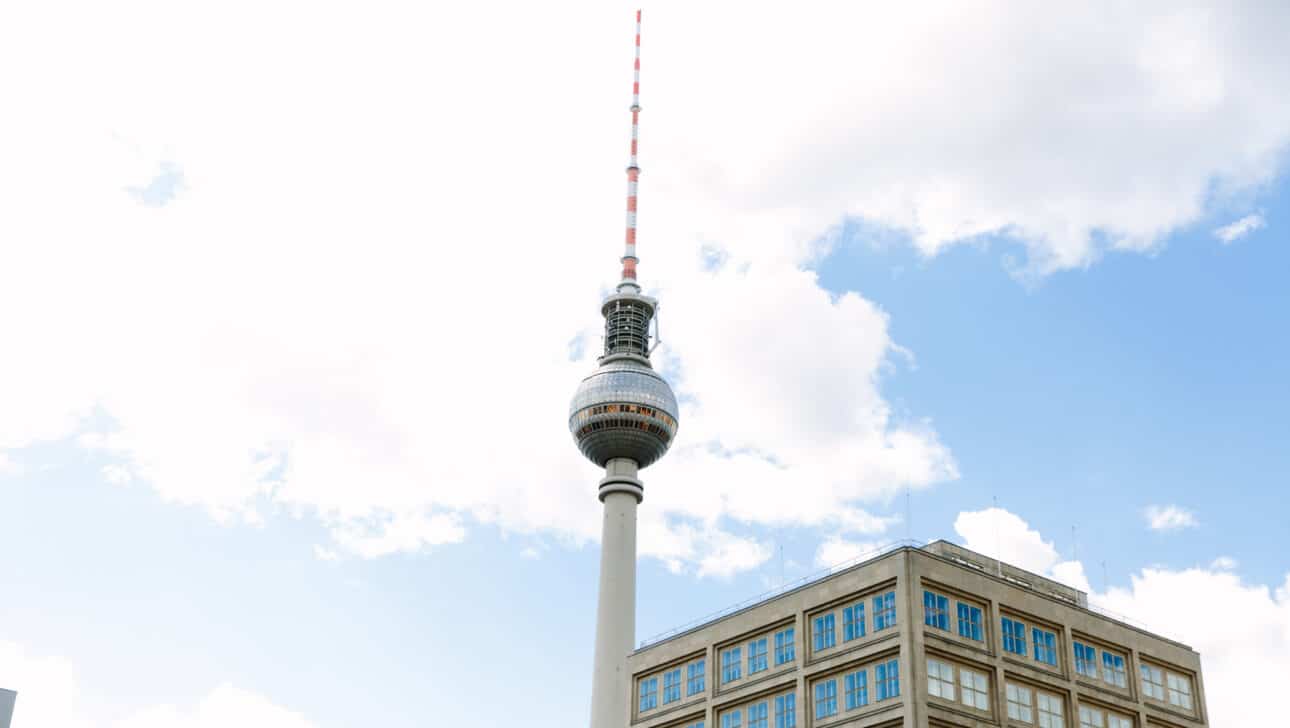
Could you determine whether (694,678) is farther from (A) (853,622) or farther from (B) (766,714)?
(A) (853,622)

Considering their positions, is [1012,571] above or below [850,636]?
above

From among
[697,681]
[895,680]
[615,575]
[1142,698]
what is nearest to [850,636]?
[895,680]

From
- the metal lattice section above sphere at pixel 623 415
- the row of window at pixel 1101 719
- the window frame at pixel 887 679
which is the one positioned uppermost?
the metal lattice section above sphere at pixel 623 415

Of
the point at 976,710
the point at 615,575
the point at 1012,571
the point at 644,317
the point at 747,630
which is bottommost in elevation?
the point at 976,710

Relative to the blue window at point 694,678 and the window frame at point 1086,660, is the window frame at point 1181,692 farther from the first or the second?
the blue window at point 694,678

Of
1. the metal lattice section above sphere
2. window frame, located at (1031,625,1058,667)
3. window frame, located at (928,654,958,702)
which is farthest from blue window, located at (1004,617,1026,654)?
the metal lattice section above sphere

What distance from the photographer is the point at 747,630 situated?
4033 inches

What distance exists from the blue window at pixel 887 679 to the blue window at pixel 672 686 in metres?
20.4

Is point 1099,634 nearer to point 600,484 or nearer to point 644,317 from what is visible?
point 600,484

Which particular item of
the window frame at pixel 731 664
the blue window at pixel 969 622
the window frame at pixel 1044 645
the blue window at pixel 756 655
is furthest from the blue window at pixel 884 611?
the window frame at pixel 731 664

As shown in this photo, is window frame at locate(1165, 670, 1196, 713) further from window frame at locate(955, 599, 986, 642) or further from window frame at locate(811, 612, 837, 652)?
window frame at locate(811, 612, 837, 652)

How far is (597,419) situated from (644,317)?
64.0ft

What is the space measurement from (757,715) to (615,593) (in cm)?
6732

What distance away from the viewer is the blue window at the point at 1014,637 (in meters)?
95.3
